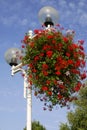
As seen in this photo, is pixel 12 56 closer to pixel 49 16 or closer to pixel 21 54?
pixel 21 54

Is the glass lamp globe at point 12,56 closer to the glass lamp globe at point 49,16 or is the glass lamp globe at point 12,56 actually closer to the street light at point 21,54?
the street light at point 21,54

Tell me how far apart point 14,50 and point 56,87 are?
174cm

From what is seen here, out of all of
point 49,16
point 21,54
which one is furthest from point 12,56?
point 49,16

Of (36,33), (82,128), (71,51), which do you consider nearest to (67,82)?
(71,51)

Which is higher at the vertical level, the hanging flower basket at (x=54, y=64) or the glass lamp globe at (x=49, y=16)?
the glass lamp globe at (x=49, y=16)

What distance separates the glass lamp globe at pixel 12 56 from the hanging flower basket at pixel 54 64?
0.44 metres

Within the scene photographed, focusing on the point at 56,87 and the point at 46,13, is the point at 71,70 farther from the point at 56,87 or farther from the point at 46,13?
the point at 46,13

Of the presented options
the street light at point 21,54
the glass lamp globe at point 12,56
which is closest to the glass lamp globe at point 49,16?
the street light at point 21,54

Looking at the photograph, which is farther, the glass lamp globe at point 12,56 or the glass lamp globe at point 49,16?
the glass lamp globe at point 12,56

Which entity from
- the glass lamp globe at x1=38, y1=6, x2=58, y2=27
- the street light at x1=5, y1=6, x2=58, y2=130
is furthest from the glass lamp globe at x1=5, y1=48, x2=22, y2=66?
the glass lamp globe at x1=38, y1=6, x2=58, y2=27

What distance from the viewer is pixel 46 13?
9.83 m

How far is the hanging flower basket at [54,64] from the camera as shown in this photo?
9438 millimetres

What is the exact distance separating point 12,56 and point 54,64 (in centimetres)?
146

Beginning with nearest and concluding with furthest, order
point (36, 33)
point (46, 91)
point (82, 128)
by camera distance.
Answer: point (46, 91), point (36, 33), point (82, 128)
